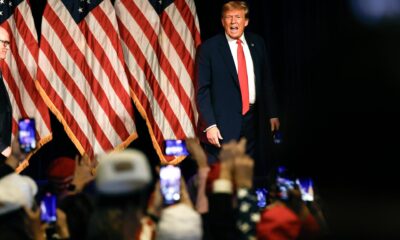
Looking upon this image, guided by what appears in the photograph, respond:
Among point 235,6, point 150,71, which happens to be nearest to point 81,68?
point 150,71

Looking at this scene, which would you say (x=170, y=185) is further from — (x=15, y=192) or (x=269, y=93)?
(x=269, y=93)

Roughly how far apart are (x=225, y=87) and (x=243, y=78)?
0.18 metres

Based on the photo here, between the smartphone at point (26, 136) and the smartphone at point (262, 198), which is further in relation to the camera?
the smartphone at point (262, 198)

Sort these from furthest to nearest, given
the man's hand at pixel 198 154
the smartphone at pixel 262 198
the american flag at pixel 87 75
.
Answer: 1. the american flag at pixel 87 75
2. the smartphone at pixel 262 198
3. the man's hand at pixel 198 154

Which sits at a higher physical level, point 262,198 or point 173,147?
point 173,147

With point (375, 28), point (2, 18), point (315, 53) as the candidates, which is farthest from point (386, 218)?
point (2, 18)

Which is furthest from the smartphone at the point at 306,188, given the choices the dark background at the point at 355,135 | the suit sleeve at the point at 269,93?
the suit sleeve at the point at 269,93

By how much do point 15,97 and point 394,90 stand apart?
372 centimetres

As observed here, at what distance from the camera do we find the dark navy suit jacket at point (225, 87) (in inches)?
306

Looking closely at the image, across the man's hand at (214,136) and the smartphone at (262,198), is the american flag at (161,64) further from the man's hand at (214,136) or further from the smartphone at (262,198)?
the smartphone at (262,198)

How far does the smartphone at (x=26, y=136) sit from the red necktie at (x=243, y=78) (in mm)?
2759

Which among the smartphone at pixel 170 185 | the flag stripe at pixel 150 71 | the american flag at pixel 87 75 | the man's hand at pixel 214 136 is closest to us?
the smartphone at pixel 170 185

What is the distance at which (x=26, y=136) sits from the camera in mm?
5289

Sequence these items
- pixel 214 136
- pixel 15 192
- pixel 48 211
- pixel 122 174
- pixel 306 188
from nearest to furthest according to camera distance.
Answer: pixel 122 174 → pixel 15 192 → pixel 48 211 → pixel 306 188 → pixel 214 136
